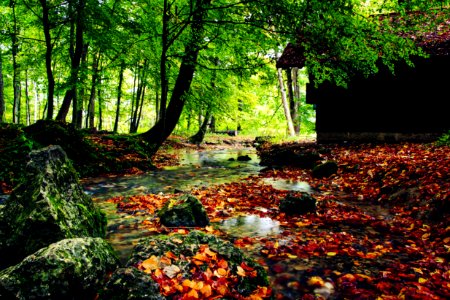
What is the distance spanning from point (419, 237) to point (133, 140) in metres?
10.5

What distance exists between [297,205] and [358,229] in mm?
1168

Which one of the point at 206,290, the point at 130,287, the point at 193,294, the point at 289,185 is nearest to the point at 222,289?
the point at 206,290

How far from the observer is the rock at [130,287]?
2469 millimetres

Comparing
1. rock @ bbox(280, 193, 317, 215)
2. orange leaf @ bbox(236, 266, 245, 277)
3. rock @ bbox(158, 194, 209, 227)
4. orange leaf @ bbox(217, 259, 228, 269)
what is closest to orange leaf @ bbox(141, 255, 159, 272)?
orange leaf @ bbox(217, 259, 228, 269)

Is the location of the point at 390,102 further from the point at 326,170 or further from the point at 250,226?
the point at 250,226

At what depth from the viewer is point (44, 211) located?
359 centimetres

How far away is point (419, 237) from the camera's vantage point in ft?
15.0

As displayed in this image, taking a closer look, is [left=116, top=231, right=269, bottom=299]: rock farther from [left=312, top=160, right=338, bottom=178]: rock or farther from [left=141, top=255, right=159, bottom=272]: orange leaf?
[left=312, top=160, right=338, bottom=178]: rock

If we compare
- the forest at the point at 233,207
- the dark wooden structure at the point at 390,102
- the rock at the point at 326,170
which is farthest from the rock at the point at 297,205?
the dark wooden structure at the point at 390,102

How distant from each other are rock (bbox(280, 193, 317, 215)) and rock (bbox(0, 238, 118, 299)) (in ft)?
12.1

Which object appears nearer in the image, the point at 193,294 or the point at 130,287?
the point at 130,287

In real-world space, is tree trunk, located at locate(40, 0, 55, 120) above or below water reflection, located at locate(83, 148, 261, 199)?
above

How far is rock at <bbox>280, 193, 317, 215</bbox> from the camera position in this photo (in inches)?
228

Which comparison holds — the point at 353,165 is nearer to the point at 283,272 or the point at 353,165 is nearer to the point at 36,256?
the point at 283,272
